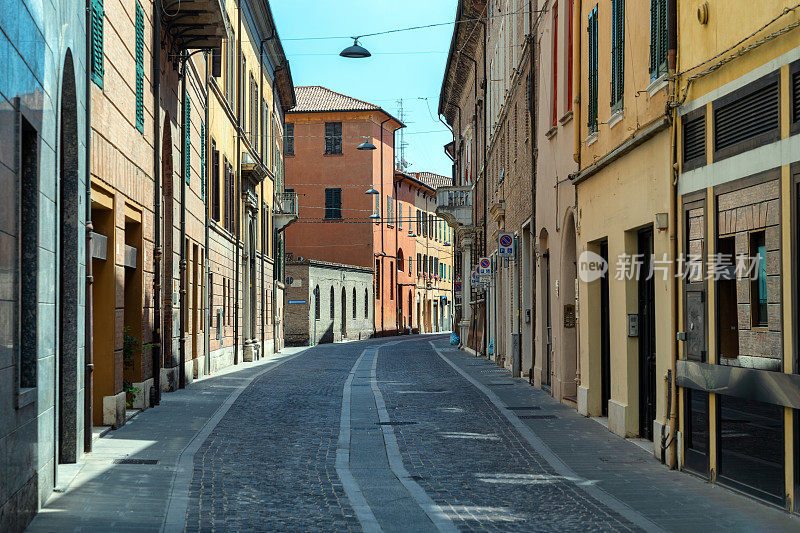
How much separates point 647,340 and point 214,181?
1656cm

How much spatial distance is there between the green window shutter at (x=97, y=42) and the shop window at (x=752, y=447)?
8103 mm

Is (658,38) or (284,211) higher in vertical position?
(284,211)

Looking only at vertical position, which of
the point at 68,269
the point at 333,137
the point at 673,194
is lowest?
the point at 68,269

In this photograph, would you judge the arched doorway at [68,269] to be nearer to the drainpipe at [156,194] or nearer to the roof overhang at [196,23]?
the drainpipe at [156,194]

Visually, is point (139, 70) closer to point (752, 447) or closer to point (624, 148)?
point (624, 148)

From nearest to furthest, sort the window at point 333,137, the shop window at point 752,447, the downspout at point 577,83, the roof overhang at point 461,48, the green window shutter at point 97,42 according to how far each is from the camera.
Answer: the shop window at point 752,447, the green window shutter at point 97,42, the downspout at point 577,83, the roof overhang at point 461,48, the window at point 333,137

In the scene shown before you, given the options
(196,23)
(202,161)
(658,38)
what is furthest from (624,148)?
(202,161)

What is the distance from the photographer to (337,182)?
68.6 m

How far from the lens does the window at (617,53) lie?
1338cm

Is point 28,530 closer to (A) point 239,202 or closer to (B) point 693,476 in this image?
(B) point 693,476

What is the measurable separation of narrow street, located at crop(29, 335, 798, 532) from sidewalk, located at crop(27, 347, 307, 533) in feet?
0.07

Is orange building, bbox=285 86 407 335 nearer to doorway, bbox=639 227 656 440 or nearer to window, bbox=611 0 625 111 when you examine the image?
window, bbox=611 0 625 111

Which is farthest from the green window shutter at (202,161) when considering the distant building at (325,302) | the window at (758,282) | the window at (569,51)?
the distant building at (325,302)

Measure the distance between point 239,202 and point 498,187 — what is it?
7.79 m
